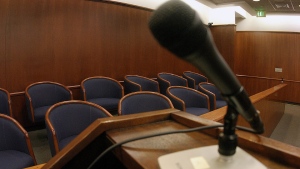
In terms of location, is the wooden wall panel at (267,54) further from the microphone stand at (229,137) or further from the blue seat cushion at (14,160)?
the microphone stand at (229,137)

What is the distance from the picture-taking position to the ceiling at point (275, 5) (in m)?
6.41

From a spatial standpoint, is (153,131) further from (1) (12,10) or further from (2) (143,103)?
(1) (12,10)

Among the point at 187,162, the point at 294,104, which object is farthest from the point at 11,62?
the point at 294,104

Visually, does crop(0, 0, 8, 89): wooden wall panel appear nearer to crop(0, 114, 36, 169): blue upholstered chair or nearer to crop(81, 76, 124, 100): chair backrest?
crop(81, 76, 124, 100): chair backrest

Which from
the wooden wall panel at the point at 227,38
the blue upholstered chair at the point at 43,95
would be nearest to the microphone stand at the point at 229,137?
the blue upholstered chair at the point at 43,95

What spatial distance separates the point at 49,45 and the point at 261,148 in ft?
11.9

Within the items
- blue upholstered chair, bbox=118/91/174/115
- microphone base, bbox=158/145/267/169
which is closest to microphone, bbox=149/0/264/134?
microphone base, bbox=158/145/267/169

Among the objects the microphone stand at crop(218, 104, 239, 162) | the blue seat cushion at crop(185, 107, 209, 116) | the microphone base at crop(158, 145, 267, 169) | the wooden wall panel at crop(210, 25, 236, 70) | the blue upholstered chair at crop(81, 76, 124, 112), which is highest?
the wooden wall panel at crop(210, 25, 236, 70)

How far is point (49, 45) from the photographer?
3641 millimetres

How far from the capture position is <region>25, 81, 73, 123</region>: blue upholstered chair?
3.12 metres

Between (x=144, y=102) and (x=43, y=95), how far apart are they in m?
1.69

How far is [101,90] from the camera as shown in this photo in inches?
153

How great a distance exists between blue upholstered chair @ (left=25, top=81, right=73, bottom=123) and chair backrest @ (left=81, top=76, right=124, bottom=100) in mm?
396

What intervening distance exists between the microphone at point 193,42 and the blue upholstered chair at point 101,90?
3.25m
